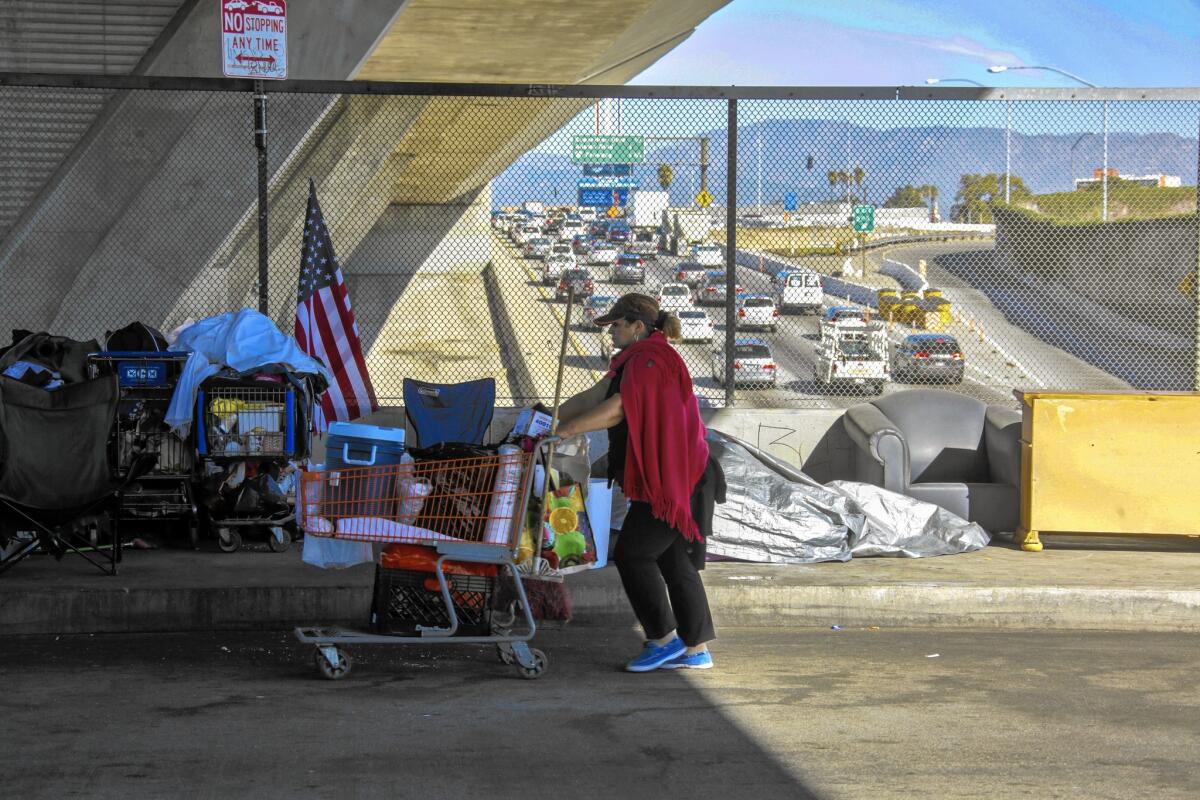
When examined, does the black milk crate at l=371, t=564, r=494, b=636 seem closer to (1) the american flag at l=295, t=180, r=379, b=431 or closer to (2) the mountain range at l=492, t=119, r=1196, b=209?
(1) the american flag at l=295, t=180, r=379, b=431

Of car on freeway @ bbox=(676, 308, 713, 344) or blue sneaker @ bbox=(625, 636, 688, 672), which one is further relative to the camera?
car on freeway @ bbox=(676, 308, 713, 344)

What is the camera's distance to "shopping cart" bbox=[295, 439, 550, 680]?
6.84 metres

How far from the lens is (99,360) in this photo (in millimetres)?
9406

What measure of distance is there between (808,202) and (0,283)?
26.4 ft

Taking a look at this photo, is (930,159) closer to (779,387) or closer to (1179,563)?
(779,387)

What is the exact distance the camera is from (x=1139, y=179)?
474 inches

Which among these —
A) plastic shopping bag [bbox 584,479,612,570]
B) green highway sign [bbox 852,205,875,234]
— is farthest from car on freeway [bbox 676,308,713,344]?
plastic shopping bag [bbox 584,479,612,570]

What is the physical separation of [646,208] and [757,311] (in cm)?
199

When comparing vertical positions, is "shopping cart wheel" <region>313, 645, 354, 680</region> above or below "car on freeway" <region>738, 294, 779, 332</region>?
below

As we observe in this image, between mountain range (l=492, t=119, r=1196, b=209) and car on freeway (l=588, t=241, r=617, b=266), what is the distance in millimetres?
3236

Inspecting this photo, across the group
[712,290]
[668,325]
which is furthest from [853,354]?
[668,325]

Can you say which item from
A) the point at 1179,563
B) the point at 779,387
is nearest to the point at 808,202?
the point at 779,387

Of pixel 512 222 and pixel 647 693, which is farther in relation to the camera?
pixel 512 222

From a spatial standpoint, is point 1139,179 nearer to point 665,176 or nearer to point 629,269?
point 665,176
